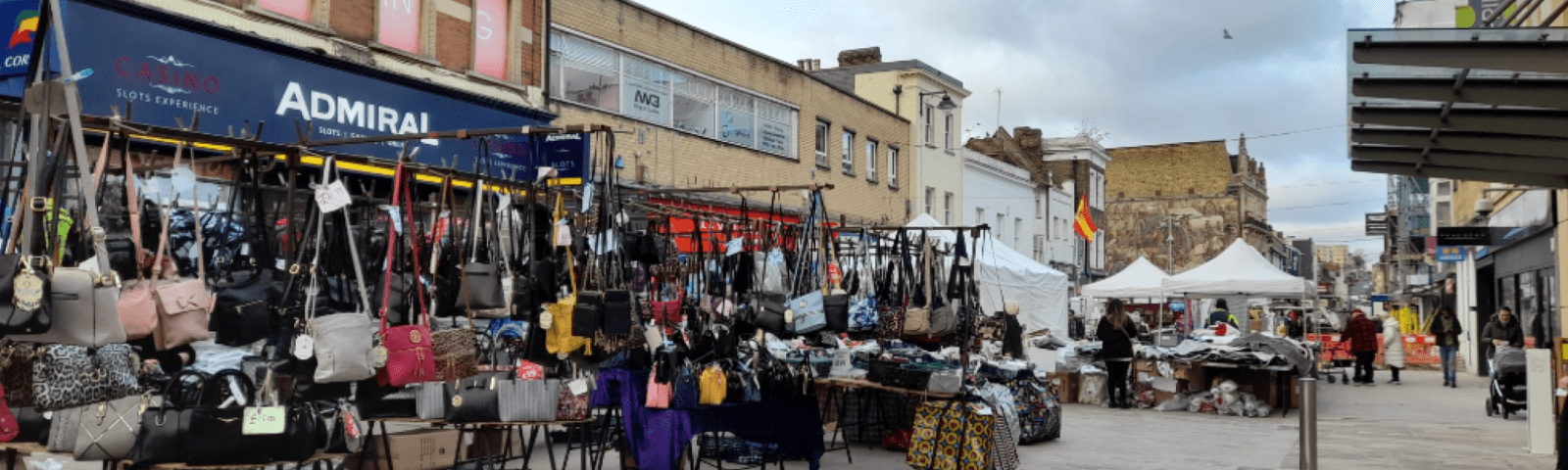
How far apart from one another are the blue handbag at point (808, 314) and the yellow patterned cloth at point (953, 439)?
157 centimetres

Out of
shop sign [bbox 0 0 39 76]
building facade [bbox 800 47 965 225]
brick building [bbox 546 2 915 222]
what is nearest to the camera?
shop sign [bbox 0 0 39 76]

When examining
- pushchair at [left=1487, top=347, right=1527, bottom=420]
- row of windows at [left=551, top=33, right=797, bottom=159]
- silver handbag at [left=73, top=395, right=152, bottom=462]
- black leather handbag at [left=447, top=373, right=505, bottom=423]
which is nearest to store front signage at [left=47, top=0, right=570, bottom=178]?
row of windows at [left=551, top=33, right=797, bottom=159]

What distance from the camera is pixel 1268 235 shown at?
82125mm

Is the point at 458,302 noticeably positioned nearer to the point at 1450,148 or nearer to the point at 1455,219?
the point at 1450,148

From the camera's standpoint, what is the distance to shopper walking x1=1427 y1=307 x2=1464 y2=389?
2272 cm

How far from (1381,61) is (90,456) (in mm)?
7762

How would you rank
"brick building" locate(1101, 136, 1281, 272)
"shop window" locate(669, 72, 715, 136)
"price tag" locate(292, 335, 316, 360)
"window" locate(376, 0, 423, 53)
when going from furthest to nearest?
"brick building" locate(1101, 136, 1281, 272) → "shop window" locate(669, 72, 715, 136) → "window" locate(376, 0, 423, 53) → "price tag" locate(292, 335, 316, 360)

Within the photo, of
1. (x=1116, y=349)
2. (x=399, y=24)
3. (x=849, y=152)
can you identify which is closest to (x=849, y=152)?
(x=849, y=152)

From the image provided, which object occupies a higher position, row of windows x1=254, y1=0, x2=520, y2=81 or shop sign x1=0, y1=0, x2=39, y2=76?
row of windows x1=254, y1=0, x2=520, y2=81

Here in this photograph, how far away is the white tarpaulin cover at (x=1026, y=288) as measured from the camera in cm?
2207

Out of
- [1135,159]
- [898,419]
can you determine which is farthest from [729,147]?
[1135,159]

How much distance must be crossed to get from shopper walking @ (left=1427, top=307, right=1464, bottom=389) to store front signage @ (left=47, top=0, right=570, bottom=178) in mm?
16594

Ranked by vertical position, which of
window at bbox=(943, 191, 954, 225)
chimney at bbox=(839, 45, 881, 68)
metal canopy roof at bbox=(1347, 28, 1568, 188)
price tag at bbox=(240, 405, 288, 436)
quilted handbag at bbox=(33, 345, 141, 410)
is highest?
chimney at bbox=(839, 45, 881, 68)

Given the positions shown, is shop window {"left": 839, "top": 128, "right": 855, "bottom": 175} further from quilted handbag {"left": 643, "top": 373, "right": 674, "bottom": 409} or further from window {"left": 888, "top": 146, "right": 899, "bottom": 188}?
quilted handbag {"left": 643, "top": 373, "right": 674, "bottom": 409}
